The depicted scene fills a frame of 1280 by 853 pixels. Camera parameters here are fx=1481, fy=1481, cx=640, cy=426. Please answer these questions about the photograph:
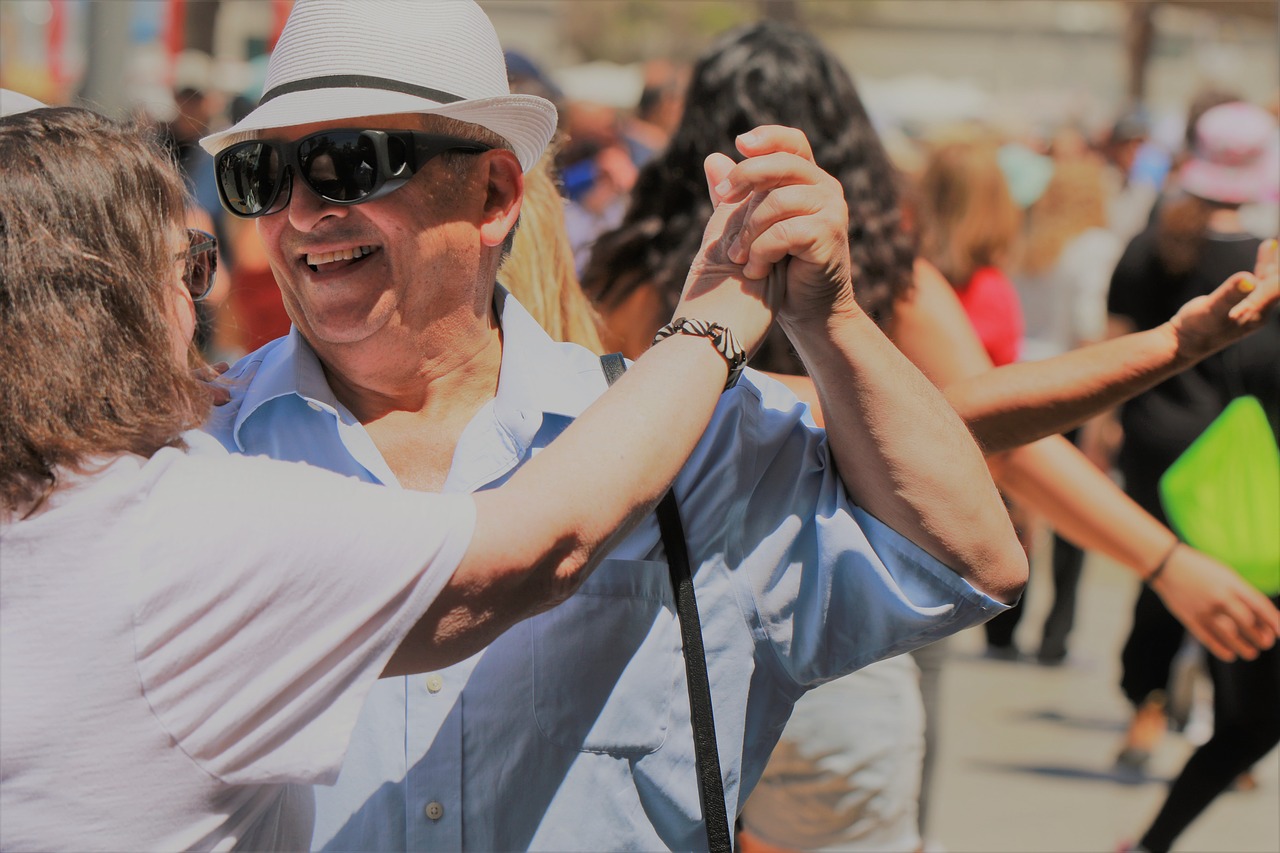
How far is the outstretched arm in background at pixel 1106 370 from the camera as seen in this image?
7.34ft

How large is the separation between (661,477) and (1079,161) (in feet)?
28.6

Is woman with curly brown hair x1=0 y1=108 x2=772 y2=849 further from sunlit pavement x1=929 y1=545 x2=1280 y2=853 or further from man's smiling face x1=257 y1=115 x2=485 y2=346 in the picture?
sunlit pavement x1=929 y1=545 x2=1280 y2=853

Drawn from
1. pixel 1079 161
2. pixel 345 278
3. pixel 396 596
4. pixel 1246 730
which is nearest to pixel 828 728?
pixel 345 278

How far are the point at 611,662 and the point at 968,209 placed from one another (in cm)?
449

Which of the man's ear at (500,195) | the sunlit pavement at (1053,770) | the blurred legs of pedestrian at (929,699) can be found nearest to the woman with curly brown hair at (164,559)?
the man's ear at (500,195)

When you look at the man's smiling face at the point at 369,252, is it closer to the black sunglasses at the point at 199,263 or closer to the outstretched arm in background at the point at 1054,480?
the black sunglasses at the point at 199,263

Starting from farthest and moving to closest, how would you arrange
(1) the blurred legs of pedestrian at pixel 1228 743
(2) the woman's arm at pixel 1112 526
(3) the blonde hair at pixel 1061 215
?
(3) the blonde hair at pixel 1061 215
(1) the blurred legs of pedestrian at pixel 1228 743
(2) the woman's arm at pixel 1112 526

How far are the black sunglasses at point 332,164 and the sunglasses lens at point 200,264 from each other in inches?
4.5

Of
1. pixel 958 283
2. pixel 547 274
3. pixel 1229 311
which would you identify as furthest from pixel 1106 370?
pixel 958 283

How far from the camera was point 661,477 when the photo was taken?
1.65 m

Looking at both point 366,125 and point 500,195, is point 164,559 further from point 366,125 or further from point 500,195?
point 500,195

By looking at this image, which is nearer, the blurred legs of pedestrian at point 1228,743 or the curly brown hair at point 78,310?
the curly brown hair at point 78,310

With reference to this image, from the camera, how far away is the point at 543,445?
1.99m


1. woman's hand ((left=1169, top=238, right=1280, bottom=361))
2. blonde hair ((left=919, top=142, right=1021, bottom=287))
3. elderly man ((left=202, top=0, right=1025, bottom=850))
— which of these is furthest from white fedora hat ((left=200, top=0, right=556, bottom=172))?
blonde hair ((left=919, top=142, right=1021, bottom=287))
